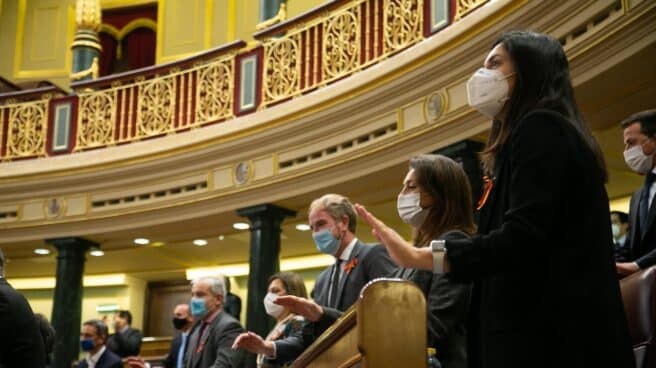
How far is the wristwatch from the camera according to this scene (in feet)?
6.03

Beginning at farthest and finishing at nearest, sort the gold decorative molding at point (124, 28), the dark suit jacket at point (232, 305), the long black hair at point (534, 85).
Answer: the gold decorative molding at point (124, 28) < the dark suit jacket at point (232, 305) < the long black hair at point (534, 85)

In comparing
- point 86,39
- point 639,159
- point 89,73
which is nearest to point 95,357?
point 639,159

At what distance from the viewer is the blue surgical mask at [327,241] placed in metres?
3.81

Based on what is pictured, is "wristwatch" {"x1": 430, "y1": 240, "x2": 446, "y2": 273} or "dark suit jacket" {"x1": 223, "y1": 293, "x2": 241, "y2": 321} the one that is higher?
"dark suit jacket" {"x1": 223, "y1": 293, "x2": 241, "y2": 321}

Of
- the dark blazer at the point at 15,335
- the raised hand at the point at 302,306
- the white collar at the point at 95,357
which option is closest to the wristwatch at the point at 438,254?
the raised hand at the point at 302,306

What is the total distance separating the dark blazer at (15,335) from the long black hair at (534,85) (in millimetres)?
2163

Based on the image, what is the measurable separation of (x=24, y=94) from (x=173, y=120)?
2.35 metres

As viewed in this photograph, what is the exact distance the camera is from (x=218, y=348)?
Result: 15.5 feet

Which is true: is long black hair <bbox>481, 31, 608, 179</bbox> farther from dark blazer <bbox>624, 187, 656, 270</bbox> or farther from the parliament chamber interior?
the parliament chamber interior

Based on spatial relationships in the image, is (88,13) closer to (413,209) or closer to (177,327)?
(177,327)

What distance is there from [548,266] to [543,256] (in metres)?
0.02

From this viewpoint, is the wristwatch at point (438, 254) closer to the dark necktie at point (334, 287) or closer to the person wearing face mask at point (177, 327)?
the dark necktie at point (334, 287)

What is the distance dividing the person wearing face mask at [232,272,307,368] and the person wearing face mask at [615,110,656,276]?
145 cm

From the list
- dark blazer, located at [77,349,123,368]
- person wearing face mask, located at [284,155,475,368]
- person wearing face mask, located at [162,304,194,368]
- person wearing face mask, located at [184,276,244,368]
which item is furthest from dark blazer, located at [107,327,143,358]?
person wearing face mask, located at [284,155,475,368]
